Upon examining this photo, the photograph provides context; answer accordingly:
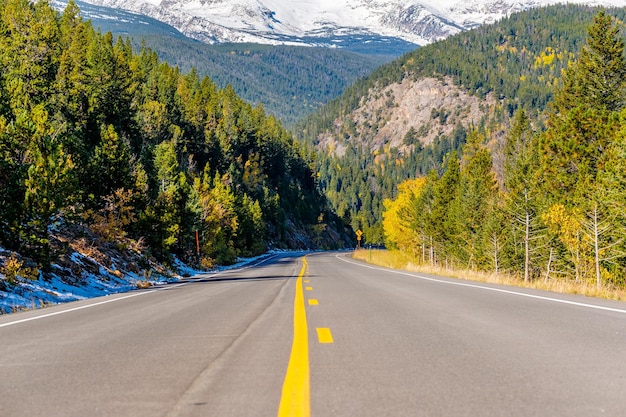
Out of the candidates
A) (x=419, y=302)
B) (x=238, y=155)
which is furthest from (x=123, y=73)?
(x=419, y=302)

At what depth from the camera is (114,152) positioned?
1218 inches

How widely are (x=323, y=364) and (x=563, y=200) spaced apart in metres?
34.5

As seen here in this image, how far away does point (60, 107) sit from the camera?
43.9 meters

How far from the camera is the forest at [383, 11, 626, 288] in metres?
27.2

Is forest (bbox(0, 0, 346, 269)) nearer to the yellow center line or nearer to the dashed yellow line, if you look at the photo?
the dashed yellow line

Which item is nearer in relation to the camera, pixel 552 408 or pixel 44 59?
pixel 552 408

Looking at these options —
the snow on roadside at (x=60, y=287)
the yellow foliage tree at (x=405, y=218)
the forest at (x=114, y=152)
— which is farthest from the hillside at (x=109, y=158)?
the yellow foliage tree at (x=405, y=218)

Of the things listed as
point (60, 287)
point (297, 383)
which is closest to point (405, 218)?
point (60, 287)

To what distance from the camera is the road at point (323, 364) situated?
379cm

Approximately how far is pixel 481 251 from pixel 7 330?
42.4 metres

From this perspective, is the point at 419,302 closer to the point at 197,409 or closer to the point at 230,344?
the point at 230,344

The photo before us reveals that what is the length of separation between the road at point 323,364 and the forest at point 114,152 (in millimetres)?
10675

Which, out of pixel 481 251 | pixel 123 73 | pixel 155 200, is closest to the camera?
pixel 155 200

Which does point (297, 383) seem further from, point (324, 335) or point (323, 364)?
point (324, 335)
